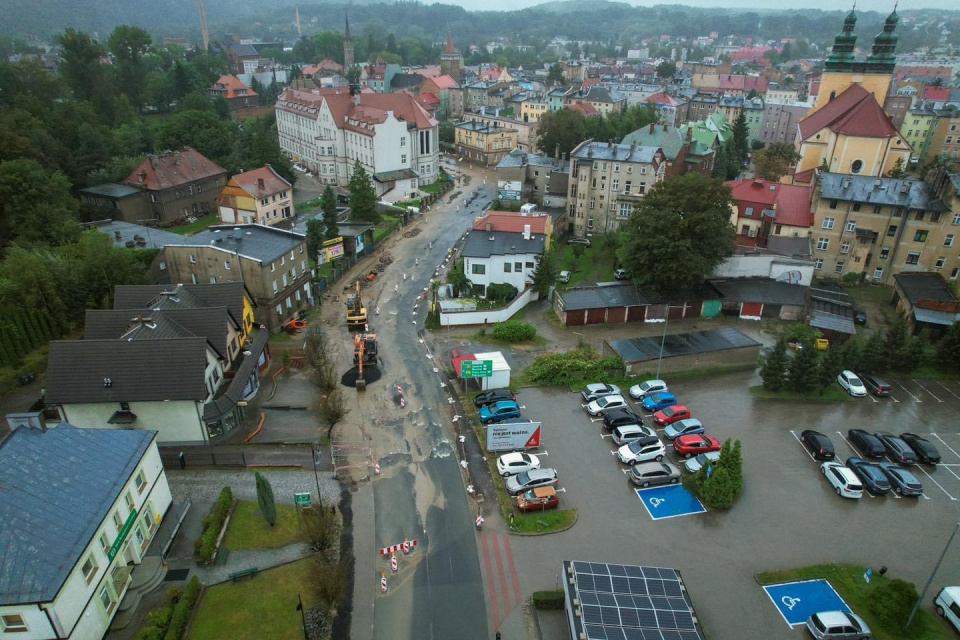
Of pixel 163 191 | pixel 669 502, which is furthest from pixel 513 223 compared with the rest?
pixel 163 191

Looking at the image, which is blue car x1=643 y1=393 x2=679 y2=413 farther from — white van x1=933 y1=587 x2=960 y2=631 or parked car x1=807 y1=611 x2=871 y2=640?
white van x1=933 y1=587 x2=960 y2=631

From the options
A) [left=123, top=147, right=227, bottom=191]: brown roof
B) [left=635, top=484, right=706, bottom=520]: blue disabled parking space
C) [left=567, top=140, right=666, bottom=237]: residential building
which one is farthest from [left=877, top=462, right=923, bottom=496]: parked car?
[left=123, top=147, right=227, bottom=191]: brown roof

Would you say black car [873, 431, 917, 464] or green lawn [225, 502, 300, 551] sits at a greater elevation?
black car [873, 431, 917, 464]

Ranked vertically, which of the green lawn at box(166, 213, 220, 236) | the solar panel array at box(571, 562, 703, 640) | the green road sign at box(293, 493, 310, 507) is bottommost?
the green lawn at box(166, 213, 220, 236)

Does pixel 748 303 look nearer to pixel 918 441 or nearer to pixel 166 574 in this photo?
pixel 918 441

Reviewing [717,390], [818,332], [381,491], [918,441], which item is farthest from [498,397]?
[818,332]

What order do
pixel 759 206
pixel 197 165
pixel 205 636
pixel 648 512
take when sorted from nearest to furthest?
pixel 205 636 → pixel 648 512 → pixel 759 206 → pixel 197 165

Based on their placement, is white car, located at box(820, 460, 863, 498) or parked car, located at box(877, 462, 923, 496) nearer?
white car, located at box(820, 460, 863, 498)

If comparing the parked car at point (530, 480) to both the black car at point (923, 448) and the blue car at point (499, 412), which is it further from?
the black car at point (923, 448)
